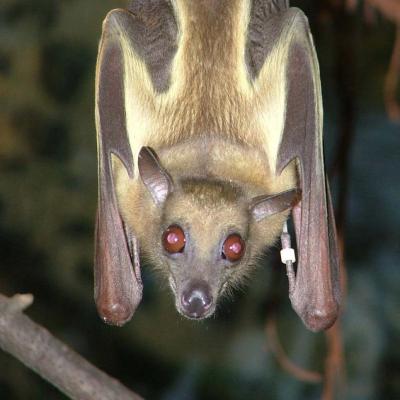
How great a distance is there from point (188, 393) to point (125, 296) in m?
3.93

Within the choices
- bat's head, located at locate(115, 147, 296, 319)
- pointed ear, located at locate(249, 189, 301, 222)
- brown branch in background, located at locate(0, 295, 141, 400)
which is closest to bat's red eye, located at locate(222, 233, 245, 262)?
bat's head, located at locate(115, 147, 296, 319)

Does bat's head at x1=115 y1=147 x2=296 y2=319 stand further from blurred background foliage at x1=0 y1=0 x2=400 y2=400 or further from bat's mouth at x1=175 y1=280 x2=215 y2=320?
blurred background foliage at x1=0 y1=0 x2=400 y2=400

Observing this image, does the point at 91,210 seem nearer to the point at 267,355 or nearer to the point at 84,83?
the point at 84,83

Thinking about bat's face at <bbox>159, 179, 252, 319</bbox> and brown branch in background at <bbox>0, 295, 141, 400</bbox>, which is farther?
bat's face at <bbox>159, 179, 252, 319</bbox>

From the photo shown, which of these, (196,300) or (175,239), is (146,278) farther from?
(196,300)

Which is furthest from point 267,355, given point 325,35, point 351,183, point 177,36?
point 177,36

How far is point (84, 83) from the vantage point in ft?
23.9

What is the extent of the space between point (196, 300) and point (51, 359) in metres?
0.52

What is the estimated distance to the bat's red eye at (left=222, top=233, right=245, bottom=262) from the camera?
2854 mm

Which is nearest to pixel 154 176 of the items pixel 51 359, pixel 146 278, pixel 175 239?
pixel 175 239

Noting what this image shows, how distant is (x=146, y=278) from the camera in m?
6.72

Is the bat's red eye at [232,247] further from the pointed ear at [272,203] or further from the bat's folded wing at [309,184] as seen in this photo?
the bat's folded wing at [309,184]

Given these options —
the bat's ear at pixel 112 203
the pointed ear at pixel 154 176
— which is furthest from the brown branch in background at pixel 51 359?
the pointed ear at pixel 154 176

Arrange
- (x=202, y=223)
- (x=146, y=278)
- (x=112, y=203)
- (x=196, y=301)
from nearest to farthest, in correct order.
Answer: (x=196, y=301) < (x=202, y=223) < (x=112, y=203) < (x=146, y=278)
